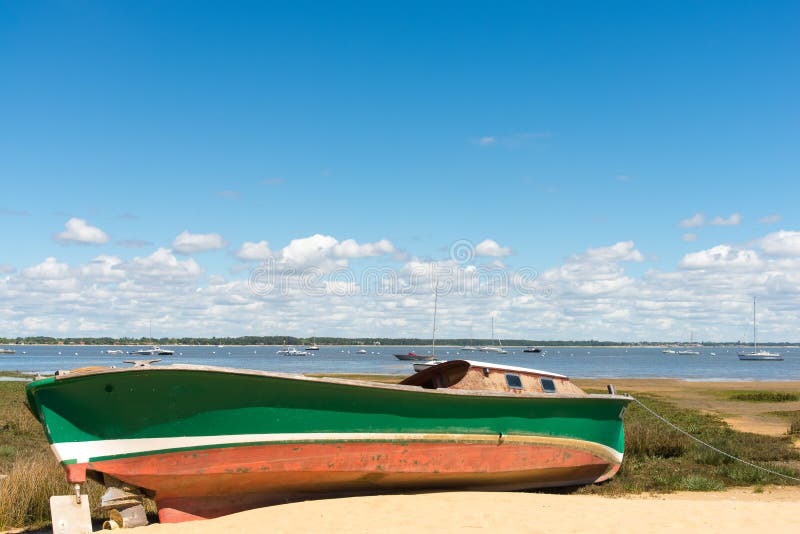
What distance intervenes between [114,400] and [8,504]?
2.77m

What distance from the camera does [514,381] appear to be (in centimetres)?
1149

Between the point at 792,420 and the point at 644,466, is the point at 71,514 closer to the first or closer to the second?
the point at 644,466

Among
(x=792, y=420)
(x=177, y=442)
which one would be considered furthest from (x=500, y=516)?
(x=792, y=420)

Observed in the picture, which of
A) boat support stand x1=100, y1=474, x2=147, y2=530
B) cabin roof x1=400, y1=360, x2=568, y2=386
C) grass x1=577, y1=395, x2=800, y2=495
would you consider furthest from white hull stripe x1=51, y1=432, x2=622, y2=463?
grass x1=577, y1=395, x2=800, y2=495

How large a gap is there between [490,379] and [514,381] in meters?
0.53

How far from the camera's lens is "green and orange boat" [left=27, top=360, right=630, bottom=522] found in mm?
8391

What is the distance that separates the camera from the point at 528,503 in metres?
9.98

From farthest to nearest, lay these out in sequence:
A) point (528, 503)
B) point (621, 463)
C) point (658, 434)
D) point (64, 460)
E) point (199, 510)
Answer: point (658, 434)
point (621, 463)
point (528, 503)
point (199, 510)
point (64, 460)

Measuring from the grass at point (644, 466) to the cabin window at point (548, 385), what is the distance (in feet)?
5.79

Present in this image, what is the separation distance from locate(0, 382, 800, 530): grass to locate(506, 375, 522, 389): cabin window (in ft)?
7.17

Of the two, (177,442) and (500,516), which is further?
(500,516)

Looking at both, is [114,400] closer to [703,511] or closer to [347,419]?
[347,419]

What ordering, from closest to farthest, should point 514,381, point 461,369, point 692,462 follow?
point 461,369
point 514,381
point 692,462

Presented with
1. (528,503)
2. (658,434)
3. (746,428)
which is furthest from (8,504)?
(746,428)
